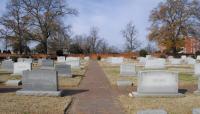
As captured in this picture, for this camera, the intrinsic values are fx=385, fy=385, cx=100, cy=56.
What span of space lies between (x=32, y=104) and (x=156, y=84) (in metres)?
4.80

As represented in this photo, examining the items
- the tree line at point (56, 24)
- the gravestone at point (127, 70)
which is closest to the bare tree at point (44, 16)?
the tree line at point (56, 24)

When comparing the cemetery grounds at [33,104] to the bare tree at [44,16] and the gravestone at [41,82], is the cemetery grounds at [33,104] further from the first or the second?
the bare tree at [44,16]

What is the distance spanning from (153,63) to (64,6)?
36.7 metres

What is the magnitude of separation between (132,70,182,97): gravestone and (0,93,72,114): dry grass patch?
8.80 ft

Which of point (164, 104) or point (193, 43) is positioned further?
point (193, 43)

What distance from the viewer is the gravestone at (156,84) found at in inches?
546

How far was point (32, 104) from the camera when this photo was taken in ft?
37.6

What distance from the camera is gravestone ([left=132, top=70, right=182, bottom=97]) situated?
13.9 m

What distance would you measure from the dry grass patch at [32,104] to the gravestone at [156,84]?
268 cm

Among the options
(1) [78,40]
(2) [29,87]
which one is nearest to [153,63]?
(2) [29,87]

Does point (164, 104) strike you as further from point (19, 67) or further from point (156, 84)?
point (19, 67)

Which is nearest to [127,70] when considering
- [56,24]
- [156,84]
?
[156,84]

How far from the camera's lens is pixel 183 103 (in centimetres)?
1197

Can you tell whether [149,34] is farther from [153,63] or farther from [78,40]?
[78,40]
